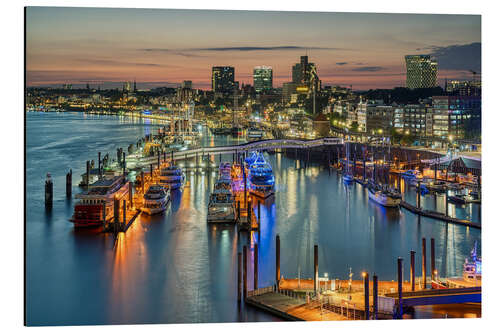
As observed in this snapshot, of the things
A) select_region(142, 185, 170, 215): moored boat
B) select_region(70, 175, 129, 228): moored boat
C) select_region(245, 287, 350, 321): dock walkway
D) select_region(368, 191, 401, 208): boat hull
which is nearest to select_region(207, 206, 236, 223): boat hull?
select_region(142, 185, 170, 215): moored boat

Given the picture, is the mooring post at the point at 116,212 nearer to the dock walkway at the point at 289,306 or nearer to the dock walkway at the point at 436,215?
the dock walkway at the point at 289,306

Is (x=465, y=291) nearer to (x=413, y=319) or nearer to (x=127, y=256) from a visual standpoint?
(x=413, y=319)

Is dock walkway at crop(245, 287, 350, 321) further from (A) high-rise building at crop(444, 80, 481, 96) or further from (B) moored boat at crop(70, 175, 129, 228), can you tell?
(B) moored boat at crop(70, 175, 129, 228)

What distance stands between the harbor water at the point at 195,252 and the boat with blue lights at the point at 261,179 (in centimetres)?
29

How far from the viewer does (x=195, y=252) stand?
9031 millimetres

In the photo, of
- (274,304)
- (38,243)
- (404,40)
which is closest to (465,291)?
(274,304)

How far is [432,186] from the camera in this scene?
14602mm

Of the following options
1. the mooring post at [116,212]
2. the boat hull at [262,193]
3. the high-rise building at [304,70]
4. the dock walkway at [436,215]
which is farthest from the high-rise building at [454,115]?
the mooring post at [116,212]

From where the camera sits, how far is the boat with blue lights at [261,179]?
44.5 feet

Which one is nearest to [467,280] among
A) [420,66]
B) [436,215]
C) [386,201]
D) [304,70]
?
[436,215]

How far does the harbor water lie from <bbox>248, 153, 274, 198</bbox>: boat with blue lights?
29cm

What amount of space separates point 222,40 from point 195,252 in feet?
9.94

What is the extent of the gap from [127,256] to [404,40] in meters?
4.62

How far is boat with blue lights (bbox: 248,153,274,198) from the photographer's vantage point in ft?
44.5
